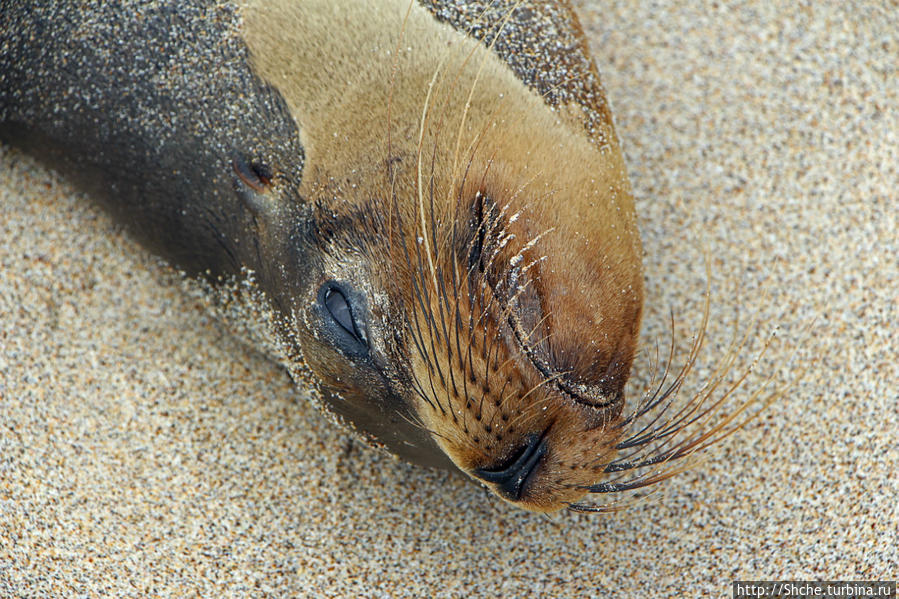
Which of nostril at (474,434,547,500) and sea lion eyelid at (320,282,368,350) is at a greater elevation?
nostril at (474,434,547,500)

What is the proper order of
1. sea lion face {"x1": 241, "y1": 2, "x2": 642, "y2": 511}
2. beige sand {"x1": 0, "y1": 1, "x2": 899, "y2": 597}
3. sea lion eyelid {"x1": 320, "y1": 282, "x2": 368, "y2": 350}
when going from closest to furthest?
sea lion face {"x1": 241, "y1": 2, "x2": 642, "y2": 511} → sea lion eyelid {"x1": 320, "y1": 282, "x2": 368, "y2": 350} → beige sand {"x1": 0, "y1": 1, "x2": 899, "y2": 597}

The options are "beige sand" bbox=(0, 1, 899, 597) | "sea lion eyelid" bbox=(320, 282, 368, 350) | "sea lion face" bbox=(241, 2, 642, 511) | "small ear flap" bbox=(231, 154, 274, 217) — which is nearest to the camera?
"sea lion face" bbox=(241, 2, 642, 511)

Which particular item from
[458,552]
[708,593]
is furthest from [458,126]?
[708,593]


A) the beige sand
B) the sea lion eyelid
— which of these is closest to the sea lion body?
the sea lion eyelid

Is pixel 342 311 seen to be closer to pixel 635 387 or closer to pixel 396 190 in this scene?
pixel 396 190

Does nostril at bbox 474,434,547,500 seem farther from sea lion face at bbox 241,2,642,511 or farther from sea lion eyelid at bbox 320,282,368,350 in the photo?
sea lion eyelid at bbox 320,282,368,350

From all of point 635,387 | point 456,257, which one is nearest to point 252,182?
point 456,257

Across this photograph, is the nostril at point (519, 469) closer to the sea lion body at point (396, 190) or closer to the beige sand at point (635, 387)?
→ the sea lion body at point (396, 190)
